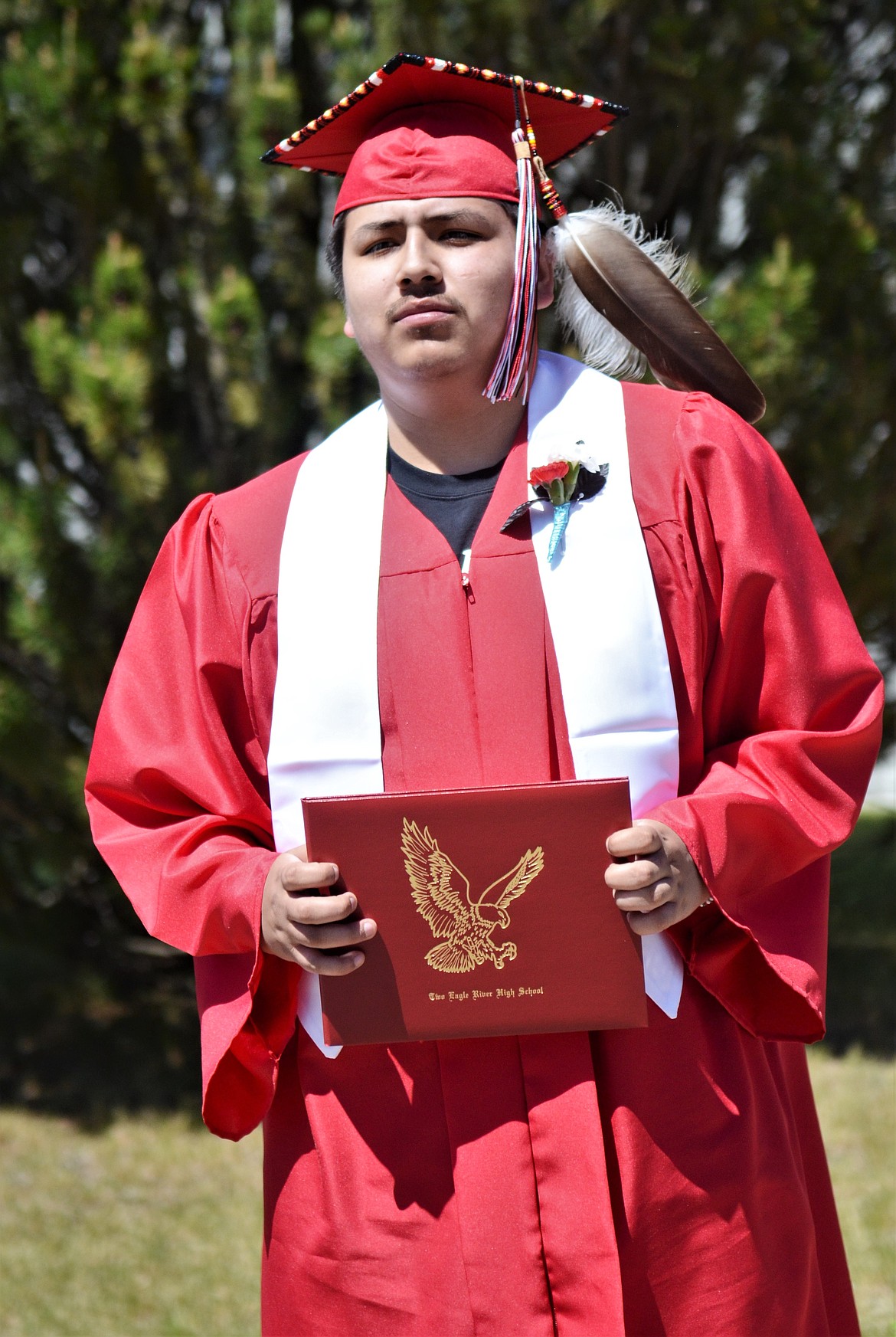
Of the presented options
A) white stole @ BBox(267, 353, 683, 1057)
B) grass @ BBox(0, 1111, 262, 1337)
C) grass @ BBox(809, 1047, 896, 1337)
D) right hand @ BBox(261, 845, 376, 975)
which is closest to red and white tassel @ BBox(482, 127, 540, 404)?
white stole @ BBox(267, 353, 683, 1057)

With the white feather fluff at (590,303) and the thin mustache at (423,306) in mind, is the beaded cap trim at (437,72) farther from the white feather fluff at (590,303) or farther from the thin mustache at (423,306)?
the thin mustache at (423,306)

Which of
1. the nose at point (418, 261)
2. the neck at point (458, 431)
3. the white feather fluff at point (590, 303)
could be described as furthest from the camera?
the white feather fluff at point (590, 303)

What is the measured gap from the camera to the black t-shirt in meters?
1.90

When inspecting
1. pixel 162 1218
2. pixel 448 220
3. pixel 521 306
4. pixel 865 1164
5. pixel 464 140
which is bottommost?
pixel 865 1164

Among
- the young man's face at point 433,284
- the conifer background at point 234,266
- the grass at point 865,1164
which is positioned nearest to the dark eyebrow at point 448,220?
the young man's face at point 433,284

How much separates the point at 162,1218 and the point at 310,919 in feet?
9.16

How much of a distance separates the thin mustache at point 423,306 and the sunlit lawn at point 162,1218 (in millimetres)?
2722

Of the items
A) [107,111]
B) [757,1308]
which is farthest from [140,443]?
[757,1308]

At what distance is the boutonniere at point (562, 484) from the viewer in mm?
1815

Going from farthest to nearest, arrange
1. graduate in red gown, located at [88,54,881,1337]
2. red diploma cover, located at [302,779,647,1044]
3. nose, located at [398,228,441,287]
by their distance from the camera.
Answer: nose, located at [398,228,441,287] < graduate in red gown, located at [88,54,881,1337] < red diploma cover, located at [302,779,647,1044]

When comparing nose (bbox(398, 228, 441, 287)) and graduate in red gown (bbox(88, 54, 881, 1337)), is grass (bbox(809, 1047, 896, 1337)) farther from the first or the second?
nose (bbox(398, 228, 441, 287))

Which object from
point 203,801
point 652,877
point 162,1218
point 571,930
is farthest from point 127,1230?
point 652,877

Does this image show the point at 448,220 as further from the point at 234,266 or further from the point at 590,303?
the point at 234,266

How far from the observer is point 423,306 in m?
1.82
